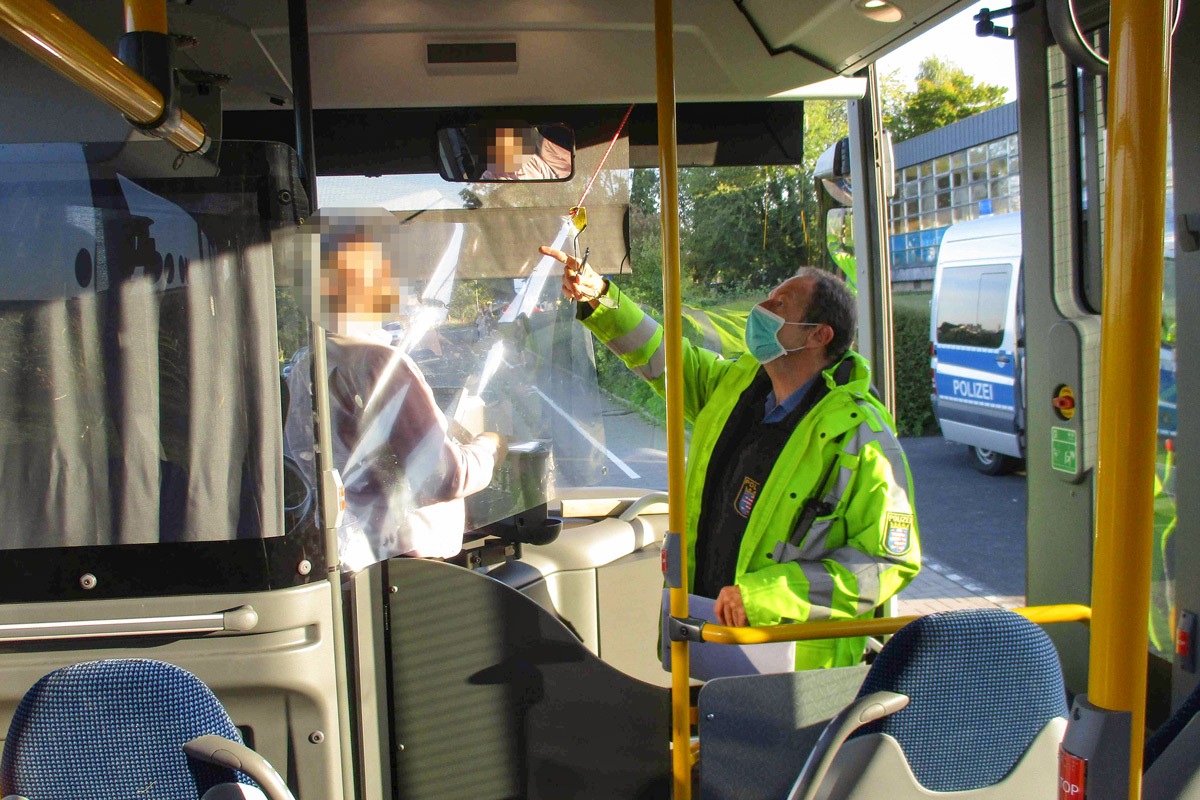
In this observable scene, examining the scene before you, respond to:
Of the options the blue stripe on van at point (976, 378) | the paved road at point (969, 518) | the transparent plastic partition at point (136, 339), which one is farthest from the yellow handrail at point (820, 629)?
the blue stripe on van at point (976, 378)

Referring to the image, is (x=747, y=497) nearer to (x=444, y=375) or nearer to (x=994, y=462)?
(x=444, y=375)

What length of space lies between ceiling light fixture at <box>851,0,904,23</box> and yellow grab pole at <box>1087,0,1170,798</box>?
168 cm

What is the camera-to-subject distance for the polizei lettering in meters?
11.1

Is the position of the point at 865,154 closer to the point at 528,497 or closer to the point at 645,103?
the point at 645,103

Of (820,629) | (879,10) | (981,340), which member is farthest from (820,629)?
(981,340)

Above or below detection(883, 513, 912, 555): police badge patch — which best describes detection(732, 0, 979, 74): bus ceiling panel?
above

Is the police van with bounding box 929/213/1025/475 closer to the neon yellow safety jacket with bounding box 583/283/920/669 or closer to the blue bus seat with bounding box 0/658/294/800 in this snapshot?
the neon yellow safety jacket with bounding box 583/283/920/669

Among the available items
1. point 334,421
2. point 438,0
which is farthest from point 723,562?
point 438,0

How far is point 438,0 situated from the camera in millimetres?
2672

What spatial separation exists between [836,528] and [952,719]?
790 millimetres

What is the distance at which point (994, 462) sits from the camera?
1180cm

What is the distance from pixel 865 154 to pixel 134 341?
2423 millimetres

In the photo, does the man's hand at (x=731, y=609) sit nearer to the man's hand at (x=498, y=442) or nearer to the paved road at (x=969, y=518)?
the man's hand at (x=498, y=442)

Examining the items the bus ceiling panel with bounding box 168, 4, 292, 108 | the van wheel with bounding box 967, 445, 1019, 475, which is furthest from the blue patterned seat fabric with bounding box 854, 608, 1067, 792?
the van wheel with bounding box 967, 445, 1019, 475
